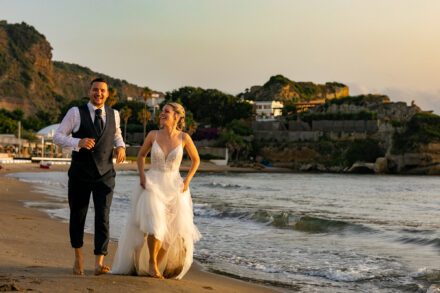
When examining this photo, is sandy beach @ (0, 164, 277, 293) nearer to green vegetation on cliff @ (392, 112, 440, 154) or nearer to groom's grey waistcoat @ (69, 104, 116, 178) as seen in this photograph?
groom's grey waistcoat @ (69, 104, 116, 178)

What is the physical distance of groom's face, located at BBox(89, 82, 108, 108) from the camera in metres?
6.55

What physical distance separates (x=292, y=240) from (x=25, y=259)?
722cm

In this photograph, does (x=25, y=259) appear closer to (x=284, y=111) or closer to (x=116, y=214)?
(x=116, y=214)

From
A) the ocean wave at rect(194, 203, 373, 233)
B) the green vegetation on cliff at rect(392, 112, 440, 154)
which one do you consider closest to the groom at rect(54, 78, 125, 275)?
the ocean wave at rect(194, 203, 373, 233)

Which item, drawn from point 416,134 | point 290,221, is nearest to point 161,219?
point 290,221

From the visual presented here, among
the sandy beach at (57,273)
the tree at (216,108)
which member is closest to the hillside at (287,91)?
the tree at (216,108)

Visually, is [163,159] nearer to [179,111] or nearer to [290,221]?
[179,111]

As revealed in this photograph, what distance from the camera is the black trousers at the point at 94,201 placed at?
647cm

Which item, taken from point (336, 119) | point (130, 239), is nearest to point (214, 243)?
point (130, 239)

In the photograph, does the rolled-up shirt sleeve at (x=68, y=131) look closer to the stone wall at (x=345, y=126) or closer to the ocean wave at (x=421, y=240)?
the ocean wave at (x=421, y=240)

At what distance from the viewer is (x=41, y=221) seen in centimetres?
1395

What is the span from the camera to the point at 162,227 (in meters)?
6.42

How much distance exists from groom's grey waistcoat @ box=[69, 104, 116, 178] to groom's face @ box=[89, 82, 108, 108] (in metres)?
0.11

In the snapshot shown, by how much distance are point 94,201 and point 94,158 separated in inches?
17.9
